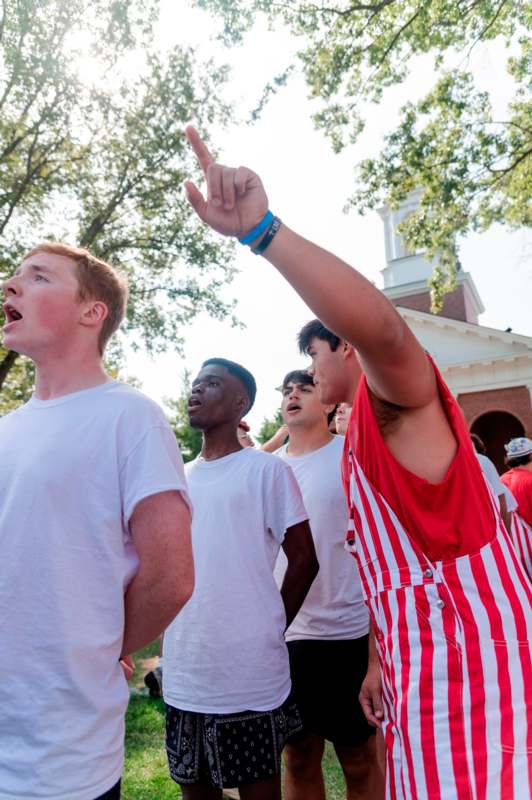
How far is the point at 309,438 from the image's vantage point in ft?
12.9

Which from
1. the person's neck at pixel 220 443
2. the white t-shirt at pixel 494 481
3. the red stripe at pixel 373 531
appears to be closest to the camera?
the red stripe at pixel 373 531

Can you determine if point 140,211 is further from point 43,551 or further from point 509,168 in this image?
point 43,551

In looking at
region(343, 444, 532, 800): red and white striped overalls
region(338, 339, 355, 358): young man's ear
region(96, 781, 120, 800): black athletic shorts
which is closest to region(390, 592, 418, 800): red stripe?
region(343, 444, 532, 800): red and white striped overalls

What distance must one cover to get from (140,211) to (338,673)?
49.8ft

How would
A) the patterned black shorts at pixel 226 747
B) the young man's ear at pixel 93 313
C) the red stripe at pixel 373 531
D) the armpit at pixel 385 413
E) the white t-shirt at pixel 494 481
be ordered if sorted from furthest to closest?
the white t-shirt at pixel 494 481, the patterned black shorts at pixel 226 747, the young man's ear at pixel 93 313, the red stripe at pixel 373 531, the armpit at pixel 385 413

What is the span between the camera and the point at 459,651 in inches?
54.5

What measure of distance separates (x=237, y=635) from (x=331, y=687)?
0.89m

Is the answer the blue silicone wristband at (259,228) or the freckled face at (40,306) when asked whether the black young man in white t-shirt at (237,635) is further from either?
the blue silicone wristband at (259,228)

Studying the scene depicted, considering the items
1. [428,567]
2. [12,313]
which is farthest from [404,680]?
[12,313]

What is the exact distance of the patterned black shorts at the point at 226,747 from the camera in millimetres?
2488

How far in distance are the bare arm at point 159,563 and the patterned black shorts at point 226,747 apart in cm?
116

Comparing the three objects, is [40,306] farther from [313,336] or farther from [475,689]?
[475,689]

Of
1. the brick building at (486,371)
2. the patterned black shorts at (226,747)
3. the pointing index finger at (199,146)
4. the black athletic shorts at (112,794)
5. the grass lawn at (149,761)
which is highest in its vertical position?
the brick building at (486,371)

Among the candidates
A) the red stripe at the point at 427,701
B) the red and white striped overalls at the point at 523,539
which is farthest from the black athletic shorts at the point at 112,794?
the red and white striped overalls at the point at 523,539
